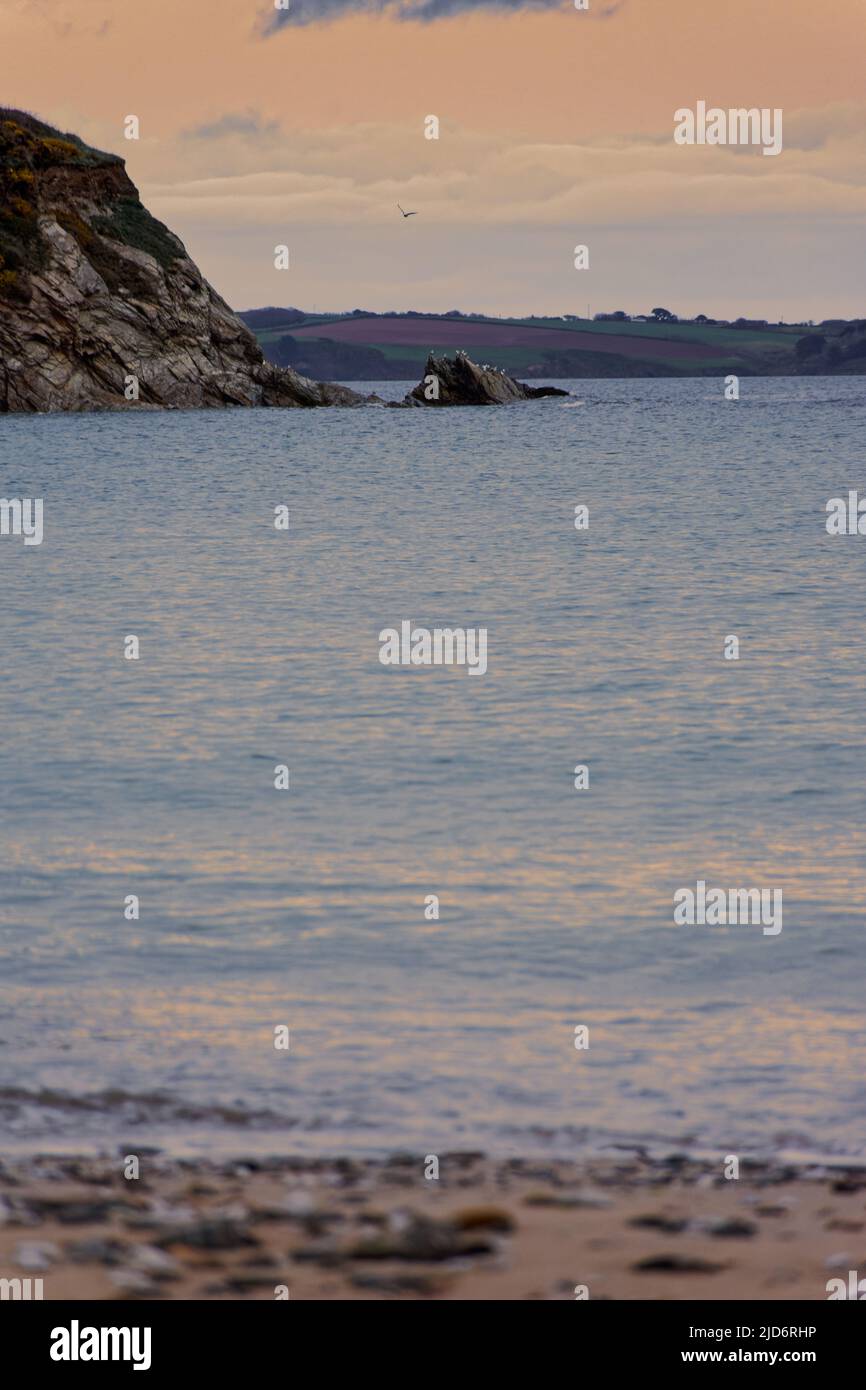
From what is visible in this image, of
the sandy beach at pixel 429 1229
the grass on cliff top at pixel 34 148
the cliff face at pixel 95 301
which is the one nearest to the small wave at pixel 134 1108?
the sandy beach at pixel 429 1229

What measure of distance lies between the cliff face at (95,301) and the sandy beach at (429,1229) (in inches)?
3834

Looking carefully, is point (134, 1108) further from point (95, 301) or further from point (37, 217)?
point (37, 217)

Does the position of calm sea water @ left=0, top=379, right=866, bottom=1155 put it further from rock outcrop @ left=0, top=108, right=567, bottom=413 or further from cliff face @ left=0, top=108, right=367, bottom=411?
rock outcrop @ left=0, top=108, right=567, bottom=413

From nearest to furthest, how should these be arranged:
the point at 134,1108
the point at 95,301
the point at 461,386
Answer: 1. the point at 134,1108
2. the point at 95,301
3. the point at 461,386

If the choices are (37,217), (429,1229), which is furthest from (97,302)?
(429,1229)

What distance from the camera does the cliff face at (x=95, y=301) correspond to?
100m

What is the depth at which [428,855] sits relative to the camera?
44.3 ft

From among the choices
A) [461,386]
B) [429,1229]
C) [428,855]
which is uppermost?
[461,386]

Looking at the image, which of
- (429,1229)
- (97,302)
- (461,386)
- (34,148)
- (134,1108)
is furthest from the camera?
(461,386)

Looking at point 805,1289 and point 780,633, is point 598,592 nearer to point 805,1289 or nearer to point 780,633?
point 780,633

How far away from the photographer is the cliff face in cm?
10019

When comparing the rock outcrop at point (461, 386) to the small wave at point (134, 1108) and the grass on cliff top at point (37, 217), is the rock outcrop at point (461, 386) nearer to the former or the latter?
the grass on cliff top at point (37, 217)

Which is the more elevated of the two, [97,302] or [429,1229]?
[97,302]

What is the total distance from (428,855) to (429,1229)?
21.9 feet
